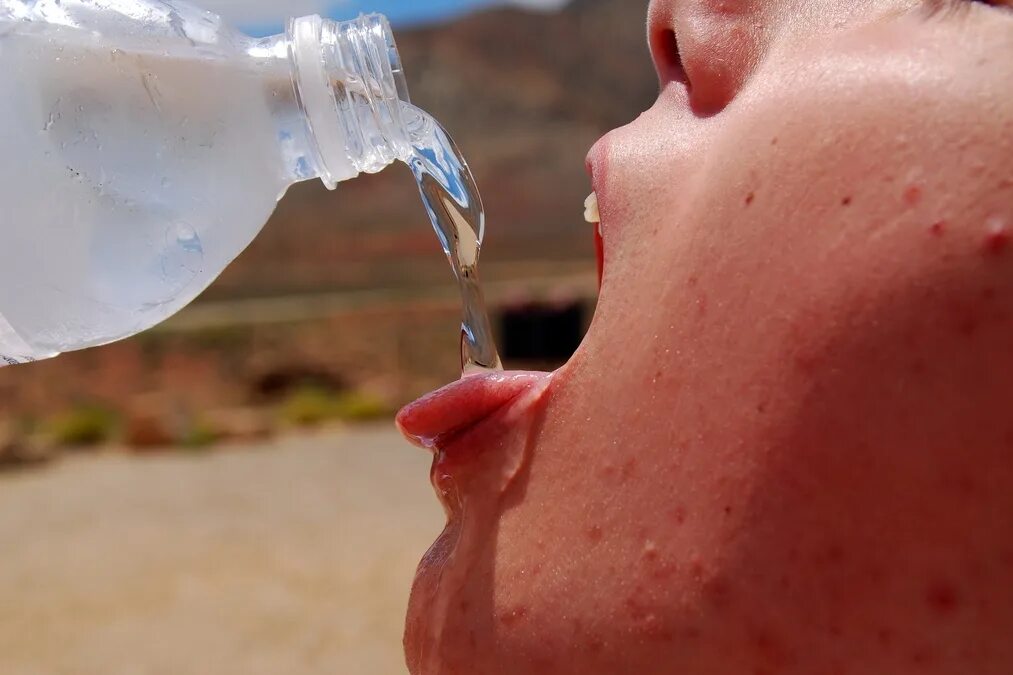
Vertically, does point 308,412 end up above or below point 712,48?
below

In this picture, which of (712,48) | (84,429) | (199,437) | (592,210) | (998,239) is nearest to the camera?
(998,239)

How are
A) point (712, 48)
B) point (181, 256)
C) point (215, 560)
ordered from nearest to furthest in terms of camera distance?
1. point (712, 48)
2. point (181, 256)
3. point (215, 560)

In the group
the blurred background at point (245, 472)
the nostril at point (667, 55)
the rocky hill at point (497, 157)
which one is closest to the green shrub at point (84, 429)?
the blurred background at point (245, 472)

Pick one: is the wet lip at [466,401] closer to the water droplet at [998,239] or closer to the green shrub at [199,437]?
the water droplet at [998,239]

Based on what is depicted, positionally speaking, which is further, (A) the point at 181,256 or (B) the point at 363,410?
(B) the point at 363,410

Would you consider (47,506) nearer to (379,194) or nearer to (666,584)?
(666,584)

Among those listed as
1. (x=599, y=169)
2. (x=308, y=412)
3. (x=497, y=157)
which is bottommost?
(x=497, y=157)

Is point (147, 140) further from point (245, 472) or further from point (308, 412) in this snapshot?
point (308, 412)

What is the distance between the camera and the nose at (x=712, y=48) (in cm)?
84

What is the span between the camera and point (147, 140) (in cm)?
109

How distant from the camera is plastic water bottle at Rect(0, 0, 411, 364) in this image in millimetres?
1039

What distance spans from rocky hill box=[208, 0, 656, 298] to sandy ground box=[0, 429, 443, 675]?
36.2 feet

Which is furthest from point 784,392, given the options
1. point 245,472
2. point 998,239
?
point 245,472

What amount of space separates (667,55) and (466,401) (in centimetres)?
33
